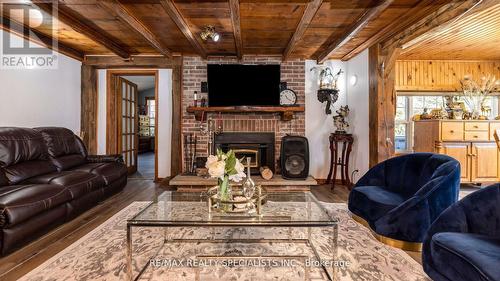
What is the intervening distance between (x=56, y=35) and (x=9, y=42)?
553 mm

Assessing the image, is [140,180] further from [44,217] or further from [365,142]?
[365,142]

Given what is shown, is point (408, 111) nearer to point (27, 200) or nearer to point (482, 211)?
point (482, 211)

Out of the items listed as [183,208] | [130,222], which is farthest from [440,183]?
[130,222]

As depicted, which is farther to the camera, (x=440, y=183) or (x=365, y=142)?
(x=365, y=142)

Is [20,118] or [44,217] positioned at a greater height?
[20,118]

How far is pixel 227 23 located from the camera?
317 centimetres

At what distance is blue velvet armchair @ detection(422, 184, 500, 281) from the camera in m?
1.19

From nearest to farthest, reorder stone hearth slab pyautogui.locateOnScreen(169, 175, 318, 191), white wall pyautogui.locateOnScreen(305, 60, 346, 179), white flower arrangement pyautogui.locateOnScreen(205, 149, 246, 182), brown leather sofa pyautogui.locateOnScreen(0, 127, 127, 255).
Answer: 1. white flower arrangement pyautogui.locateOnScreen(205, 149, 246, 182)
2. brown leather sofa pyautogui.locateOnScreen(0, 127, 127, 255)
3. stone hearth slab pyautogui.locateOnScreen(169, 175, 318, 191)
4. white wall pyautogui.locateOnScreen(305, 60, 346, 179)

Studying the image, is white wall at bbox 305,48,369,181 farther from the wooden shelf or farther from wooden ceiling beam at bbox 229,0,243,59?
wooden ceiling beam at bbox 229,0,243,59

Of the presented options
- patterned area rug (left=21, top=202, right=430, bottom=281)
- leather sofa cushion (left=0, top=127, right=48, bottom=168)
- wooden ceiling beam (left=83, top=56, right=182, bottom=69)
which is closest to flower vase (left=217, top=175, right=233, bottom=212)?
patterned area rug (left=21, top=202, right=430, bottom=281)

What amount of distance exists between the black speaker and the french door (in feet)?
10.7

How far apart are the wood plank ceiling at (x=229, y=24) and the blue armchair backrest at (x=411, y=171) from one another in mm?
1514

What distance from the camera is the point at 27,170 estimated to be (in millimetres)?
2703

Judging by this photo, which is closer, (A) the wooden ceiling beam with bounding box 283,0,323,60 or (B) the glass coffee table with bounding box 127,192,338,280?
(B) the glass coffee table with bounding box 127,192,338,280
